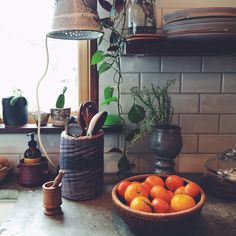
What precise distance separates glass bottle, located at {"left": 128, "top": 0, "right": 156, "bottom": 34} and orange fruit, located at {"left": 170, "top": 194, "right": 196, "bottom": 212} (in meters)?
0.57

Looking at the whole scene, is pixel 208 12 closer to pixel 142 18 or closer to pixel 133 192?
pixel 142 18

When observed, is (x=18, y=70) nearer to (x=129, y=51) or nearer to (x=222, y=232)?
(x=129, y=51)

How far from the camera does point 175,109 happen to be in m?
1.33

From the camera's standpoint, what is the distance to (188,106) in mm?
1330

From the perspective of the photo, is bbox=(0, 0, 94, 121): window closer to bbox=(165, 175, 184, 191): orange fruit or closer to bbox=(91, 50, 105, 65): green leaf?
bbox=(91, 50, 105, 65): green leaf

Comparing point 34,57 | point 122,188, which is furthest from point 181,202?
point 34,57

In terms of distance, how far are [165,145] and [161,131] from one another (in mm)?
51

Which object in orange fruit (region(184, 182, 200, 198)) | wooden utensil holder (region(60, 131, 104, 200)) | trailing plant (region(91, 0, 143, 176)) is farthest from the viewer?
trailing plant (region(91, 0, 143, 176))

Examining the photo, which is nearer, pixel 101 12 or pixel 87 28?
pixel 87 28

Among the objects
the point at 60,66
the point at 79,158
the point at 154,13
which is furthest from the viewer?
the point at 60,66

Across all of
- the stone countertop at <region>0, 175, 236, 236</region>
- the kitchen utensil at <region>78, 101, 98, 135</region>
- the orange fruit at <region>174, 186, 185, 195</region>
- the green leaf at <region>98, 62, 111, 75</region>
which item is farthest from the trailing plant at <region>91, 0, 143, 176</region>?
the orange fruit at <region>174, 186, 185, 195</region>

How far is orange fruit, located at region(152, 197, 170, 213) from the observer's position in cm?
85

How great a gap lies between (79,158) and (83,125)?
0.40 ft

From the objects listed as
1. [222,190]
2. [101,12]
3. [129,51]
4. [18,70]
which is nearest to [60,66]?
[18,70]
